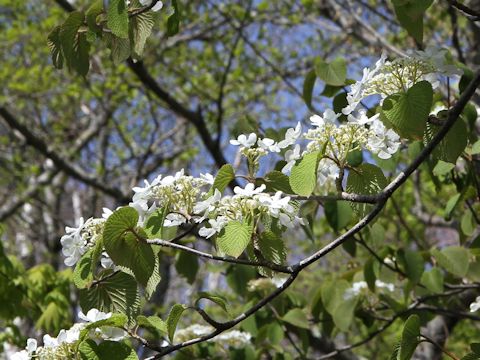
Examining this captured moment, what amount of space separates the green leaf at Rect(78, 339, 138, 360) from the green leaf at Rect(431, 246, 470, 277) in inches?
42.9

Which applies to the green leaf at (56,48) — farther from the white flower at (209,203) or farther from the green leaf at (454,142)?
the green leaf at (454,142)

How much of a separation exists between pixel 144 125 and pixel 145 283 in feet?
20.1

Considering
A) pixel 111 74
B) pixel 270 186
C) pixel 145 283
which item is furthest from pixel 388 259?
pixel 111 74

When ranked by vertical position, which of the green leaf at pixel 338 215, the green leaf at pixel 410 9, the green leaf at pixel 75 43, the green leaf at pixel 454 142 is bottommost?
the green leaf at pixel 338 215

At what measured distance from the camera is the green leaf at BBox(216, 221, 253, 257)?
36.5 inches

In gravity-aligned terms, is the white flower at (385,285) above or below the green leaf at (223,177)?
below

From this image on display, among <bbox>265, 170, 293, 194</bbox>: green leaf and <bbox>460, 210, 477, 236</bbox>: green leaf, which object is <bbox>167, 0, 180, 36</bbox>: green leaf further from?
<bbox>460, 210, 477, 236</bbox>: green leaf

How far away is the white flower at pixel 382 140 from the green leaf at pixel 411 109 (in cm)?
4

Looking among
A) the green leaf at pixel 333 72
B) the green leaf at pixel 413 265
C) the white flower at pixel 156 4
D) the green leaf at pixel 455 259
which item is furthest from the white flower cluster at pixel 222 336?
the white flower at pixel 156 4

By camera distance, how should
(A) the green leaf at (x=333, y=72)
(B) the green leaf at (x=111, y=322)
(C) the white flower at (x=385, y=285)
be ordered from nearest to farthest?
(B) the green leaf at (x=111, y=322) < (A) the green leaf at (x=333, y=72) < (C) the white flower at (x=385, y=285)

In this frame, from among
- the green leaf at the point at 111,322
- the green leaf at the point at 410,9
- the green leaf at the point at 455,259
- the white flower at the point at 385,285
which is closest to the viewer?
the green leaf at the point at 111,322

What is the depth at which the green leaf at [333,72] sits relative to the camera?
4.99 feet

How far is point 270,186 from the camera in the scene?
1111 millimetres

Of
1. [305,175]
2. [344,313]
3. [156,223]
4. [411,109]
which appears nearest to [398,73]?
[411,109]
